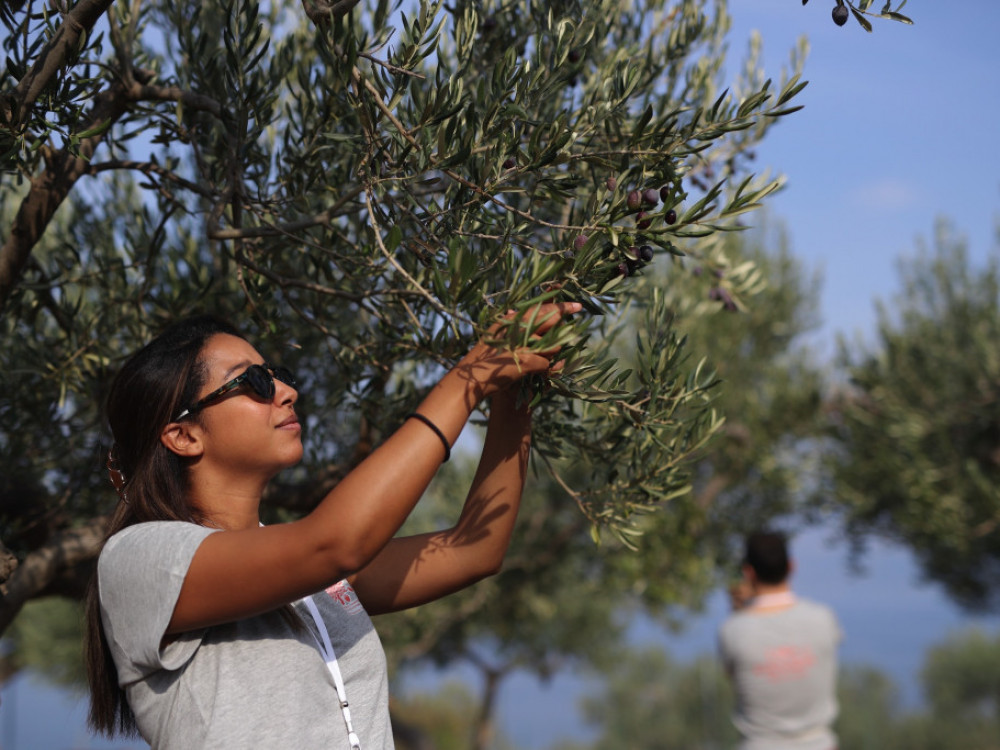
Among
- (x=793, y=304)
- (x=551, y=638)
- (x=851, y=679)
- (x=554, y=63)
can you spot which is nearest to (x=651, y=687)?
(x=851, y=679)

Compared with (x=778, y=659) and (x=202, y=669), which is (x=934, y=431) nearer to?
(x=778, y=659)

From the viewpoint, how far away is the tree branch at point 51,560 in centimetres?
342

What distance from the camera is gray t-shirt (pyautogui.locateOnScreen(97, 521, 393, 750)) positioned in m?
1.89

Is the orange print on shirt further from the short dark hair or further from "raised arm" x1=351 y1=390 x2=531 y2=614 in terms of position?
"raised arm" x1=351 y1=390 x2=531 y2=614

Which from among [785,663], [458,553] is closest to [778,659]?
[785,663]

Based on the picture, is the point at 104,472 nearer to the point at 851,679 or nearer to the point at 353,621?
the point at 353,621

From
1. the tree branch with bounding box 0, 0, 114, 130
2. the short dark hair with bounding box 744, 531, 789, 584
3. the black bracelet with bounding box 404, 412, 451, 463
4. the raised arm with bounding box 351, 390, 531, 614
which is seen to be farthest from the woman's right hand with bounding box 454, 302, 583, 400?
the short dark hair with bounding box 744, 531, 789, 584

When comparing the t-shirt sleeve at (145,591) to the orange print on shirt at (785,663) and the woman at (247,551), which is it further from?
the orange print on shirt at (785,663)

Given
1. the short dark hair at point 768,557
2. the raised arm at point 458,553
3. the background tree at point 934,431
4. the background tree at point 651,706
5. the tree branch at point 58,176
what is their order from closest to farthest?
the raised arm at point 458,553 < the tree branch at point 58,176 < the short dark hair at point 768,557 < the background tree at point 934,431 < the background tree at point 651,706

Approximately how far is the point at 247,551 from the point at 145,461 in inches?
21.4

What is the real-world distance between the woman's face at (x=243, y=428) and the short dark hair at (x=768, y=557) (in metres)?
3.58

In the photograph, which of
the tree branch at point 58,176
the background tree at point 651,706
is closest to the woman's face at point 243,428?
the tree branch at point 58,176

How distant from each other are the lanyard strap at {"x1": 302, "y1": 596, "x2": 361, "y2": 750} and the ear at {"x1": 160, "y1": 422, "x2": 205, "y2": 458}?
1.40ft

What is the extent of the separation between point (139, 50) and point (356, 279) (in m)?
1.60
